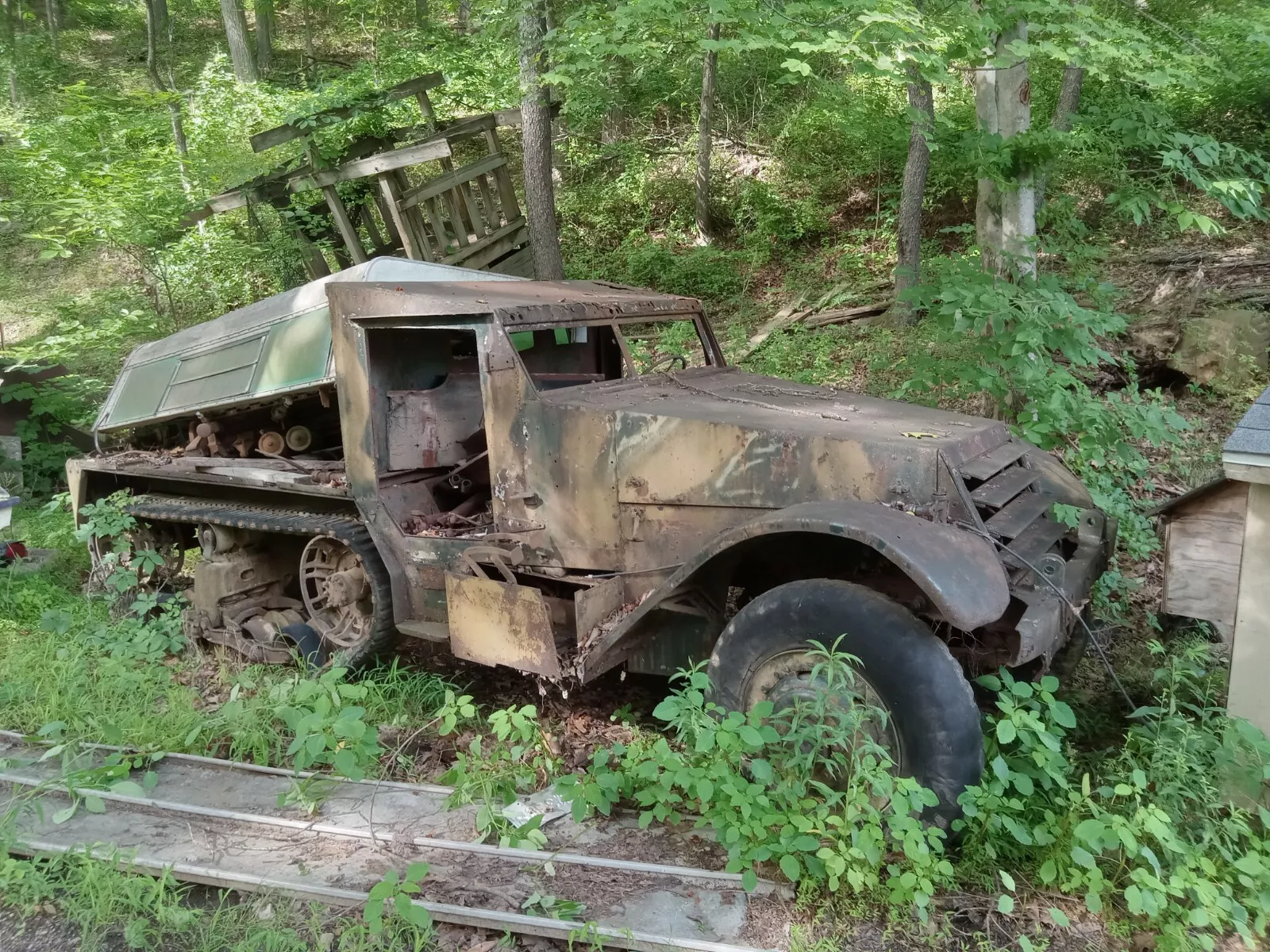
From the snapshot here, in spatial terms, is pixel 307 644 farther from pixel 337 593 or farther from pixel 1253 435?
pixel 1253 435

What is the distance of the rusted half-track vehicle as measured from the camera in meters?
3.25

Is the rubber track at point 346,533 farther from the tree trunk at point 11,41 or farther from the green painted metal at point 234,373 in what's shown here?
the tree trunk at point 11,41

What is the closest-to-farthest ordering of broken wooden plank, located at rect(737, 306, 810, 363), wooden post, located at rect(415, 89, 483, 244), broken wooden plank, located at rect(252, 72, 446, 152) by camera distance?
broken wooden plank, located at rect(737, 306, 810, 363)
broken wooden plank, located at rect(252, 72, 446, 152)
wooden post, located at rect(415, 89, 483, 244)

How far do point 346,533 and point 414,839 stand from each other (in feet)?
5.96

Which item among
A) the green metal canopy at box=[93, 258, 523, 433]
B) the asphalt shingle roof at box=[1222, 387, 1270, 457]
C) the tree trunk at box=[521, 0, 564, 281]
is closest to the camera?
the asphalt shingle roof at box=[1222, 387, 1270, 457]

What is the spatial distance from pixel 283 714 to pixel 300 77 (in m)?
16.6

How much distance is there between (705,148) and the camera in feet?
41.3

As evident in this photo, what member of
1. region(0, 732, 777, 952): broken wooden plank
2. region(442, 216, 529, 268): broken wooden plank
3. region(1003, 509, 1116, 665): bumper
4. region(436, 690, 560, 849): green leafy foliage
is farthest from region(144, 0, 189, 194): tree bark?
region(1003, 509, 1116, 665): bumper

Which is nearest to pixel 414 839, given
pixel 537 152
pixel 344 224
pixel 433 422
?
pixel 433 422

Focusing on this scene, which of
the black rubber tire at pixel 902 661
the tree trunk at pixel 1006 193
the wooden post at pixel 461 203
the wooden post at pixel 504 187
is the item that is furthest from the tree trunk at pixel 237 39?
the black rubber tire at pixel 902 661

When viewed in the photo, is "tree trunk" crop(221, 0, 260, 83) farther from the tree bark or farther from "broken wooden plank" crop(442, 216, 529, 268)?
"broken wooden plank" crop(442, 216, 529, 268)

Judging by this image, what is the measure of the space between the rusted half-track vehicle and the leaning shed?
44cm

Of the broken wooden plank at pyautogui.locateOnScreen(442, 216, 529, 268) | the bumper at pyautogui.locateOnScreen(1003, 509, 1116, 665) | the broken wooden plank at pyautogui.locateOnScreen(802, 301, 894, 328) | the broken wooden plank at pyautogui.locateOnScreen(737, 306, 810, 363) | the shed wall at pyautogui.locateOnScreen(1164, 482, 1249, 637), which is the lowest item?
the broken wooden plank at pyautogui.locateOnScreen(737, 306, 810, 363)

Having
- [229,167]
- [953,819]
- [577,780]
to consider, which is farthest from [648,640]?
[229,167]
